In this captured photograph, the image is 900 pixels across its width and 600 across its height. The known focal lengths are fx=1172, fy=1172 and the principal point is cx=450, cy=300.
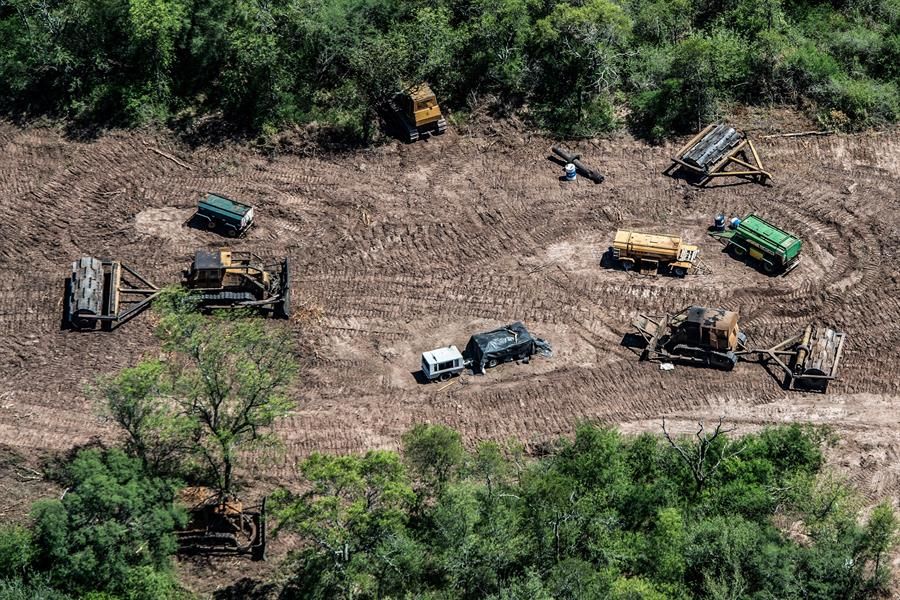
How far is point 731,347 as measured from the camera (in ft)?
173

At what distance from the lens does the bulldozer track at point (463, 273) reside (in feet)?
168

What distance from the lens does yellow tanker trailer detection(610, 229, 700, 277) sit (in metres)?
56.3

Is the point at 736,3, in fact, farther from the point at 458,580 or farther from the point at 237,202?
the point at 458,580

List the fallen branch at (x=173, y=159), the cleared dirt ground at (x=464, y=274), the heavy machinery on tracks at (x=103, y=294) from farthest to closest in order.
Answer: the fallen branch at (x=173, y=159) → the heavy machinery on tracks at (x=103, y=294) → the cleared dirt ground at (x=464, y=274)

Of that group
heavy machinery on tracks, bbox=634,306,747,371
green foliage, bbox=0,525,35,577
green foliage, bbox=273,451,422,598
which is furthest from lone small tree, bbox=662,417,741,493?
green foliage, bbox=0,525,35,577

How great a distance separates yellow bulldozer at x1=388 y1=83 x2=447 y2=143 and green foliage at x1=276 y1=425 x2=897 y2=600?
22162mm

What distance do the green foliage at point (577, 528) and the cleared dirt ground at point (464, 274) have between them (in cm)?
361

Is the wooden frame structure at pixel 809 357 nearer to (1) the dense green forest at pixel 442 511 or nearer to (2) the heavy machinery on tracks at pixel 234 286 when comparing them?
(1) the dense green forest at pixel 442 511

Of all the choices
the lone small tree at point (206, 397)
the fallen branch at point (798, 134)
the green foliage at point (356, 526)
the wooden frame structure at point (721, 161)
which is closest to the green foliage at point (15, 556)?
the lone small tree at point (206, 397)

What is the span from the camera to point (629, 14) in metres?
69.2

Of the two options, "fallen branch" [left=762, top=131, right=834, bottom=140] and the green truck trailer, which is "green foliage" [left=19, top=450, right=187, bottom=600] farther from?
"fallen branch" [left=762, top=131, right=834, bottom=140]

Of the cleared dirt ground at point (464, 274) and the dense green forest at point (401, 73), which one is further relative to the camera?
the dense green forest at point (401, 73)

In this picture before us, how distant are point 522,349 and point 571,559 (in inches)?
472

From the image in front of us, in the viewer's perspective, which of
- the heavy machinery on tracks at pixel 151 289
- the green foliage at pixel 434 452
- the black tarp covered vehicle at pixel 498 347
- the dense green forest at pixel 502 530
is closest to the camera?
the dense green forest at pixel 502 530
